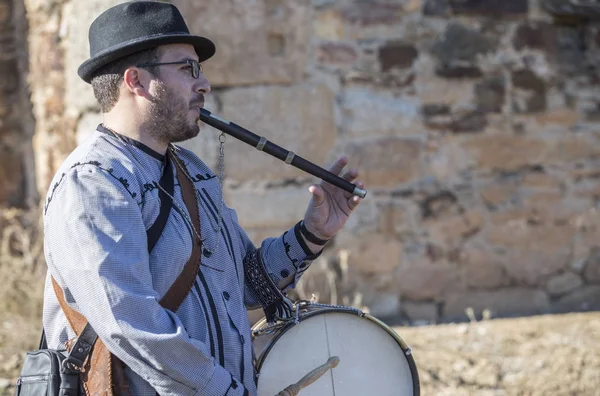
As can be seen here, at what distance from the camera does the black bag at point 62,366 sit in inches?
89.3

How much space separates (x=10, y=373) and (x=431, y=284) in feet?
7.45

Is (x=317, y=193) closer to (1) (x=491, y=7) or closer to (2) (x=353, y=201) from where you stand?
(2) (x=353, y=201)

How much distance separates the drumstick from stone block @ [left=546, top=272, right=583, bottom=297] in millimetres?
2708

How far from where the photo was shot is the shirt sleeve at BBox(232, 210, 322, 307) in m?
2.85

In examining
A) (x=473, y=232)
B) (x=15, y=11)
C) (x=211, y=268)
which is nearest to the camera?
(x=211, y=268)

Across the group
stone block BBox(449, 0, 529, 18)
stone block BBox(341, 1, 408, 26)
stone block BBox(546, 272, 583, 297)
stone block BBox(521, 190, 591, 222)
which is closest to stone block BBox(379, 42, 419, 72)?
stone block BBox(341, 1, 408, 26)

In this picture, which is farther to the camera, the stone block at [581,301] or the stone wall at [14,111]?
the stone wall at [14,111]

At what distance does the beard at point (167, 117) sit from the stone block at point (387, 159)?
2370 millimetres

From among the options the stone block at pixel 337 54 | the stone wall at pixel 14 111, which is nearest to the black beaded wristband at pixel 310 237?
the stone block at pixel 337 54

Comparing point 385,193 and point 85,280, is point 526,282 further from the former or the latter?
point 85,280

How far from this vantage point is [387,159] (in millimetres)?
4855

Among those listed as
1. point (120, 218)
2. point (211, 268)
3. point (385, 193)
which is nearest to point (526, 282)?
point (385, 193)

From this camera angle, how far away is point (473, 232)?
5.03 metres

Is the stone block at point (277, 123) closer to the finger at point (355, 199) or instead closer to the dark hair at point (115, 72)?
the finger at point (355, 199)
